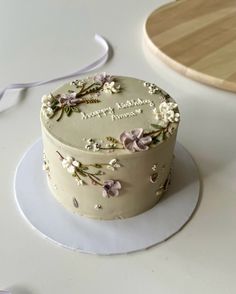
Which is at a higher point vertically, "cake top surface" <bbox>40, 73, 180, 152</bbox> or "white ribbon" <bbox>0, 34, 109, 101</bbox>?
"cake top surface" <bbox>40, 73, 180, 152</bbox>

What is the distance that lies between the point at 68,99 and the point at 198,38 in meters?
0.37

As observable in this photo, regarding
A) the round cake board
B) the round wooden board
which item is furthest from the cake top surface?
the round wooden board

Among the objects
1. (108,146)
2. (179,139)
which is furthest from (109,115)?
(179,139)

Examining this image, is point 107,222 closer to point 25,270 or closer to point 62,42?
point 25,270

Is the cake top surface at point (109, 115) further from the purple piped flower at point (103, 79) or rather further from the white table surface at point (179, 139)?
the white table surface at point (179, 139)

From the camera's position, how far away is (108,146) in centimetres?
52

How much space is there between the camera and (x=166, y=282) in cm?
53

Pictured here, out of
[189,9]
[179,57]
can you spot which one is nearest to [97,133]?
[179,57]

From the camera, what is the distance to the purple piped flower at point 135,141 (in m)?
0.52

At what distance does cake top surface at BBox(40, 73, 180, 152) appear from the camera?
527 millimetres

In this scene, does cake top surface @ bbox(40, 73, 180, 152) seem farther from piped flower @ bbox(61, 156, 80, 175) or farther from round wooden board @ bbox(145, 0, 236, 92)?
round wooden board @ bbox(145, 0, 236, 92)

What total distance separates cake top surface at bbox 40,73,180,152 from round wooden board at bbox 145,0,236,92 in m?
0.21

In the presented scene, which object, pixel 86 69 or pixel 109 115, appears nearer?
pixel 109 115

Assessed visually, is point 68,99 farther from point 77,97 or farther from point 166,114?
point 166,114
